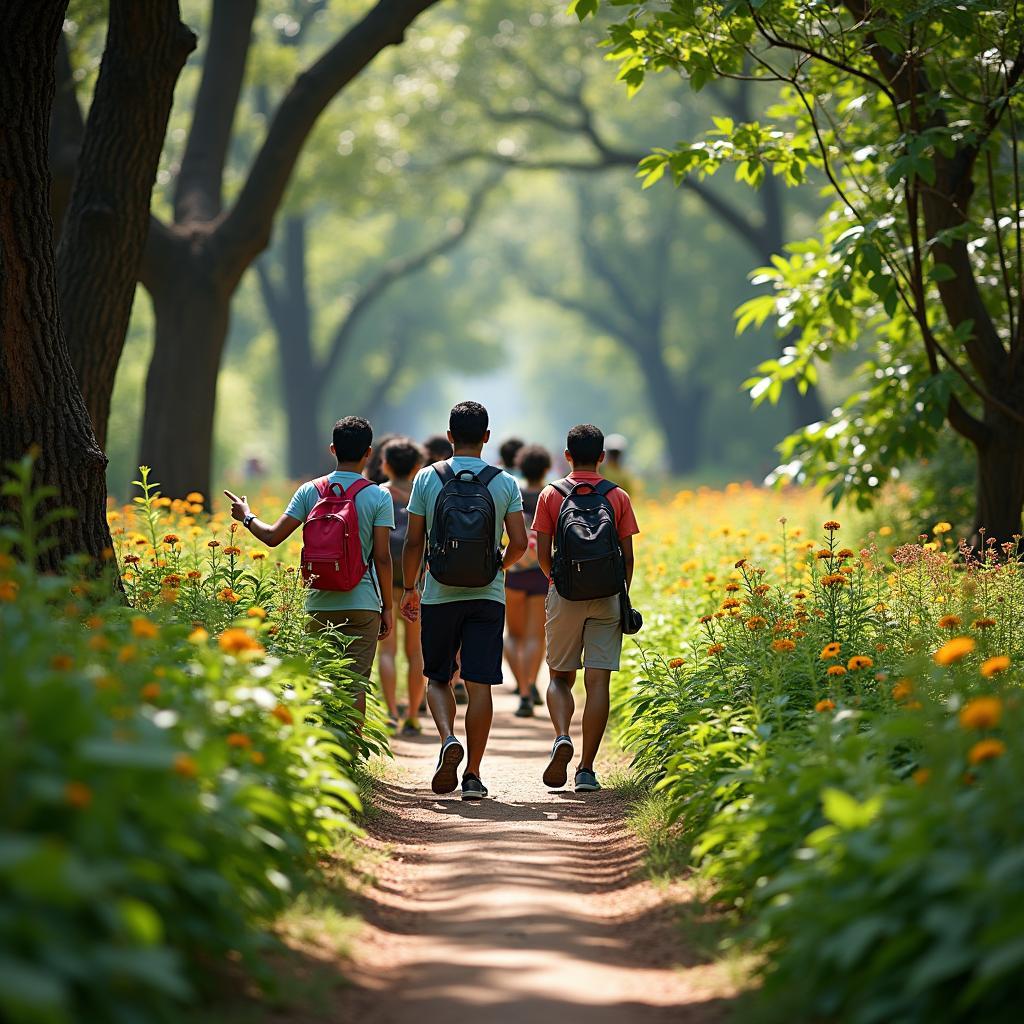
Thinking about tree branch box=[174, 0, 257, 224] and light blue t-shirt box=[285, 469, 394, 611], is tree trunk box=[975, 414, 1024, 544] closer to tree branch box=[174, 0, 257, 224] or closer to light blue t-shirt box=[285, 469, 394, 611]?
light blue t-shirt box=[285, 469, 394, 611]

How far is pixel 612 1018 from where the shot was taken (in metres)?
4.11

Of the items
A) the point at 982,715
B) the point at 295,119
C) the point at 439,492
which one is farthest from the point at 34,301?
the point at 295,119

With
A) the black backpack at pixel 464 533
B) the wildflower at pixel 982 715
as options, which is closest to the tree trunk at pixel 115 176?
the black backpack at pixel 464 533

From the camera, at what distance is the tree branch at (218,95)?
1509 centimetres

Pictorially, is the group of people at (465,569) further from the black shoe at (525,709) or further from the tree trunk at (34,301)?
the black shoe at (525,709)

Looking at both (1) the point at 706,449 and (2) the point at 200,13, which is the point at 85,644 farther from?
(1) the point at 706,449

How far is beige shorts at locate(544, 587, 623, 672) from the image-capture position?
24.4ft

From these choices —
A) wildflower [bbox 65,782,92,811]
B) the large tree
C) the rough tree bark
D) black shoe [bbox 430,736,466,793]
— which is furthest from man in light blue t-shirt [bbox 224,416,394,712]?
the rough tree bark

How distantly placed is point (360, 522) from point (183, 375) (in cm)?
703

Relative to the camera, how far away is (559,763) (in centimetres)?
746

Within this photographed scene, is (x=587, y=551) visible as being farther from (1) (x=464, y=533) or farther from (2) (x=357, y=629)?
(2) (x=357, y=629)

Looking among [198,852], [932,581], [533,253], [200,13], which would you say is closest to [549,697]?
[932,581]

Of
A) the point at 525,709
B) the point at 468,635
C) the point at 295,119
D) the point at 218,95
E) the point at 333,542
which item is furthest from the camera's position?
the point at 218,95

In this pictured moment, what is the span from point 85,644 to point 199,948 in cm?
101
